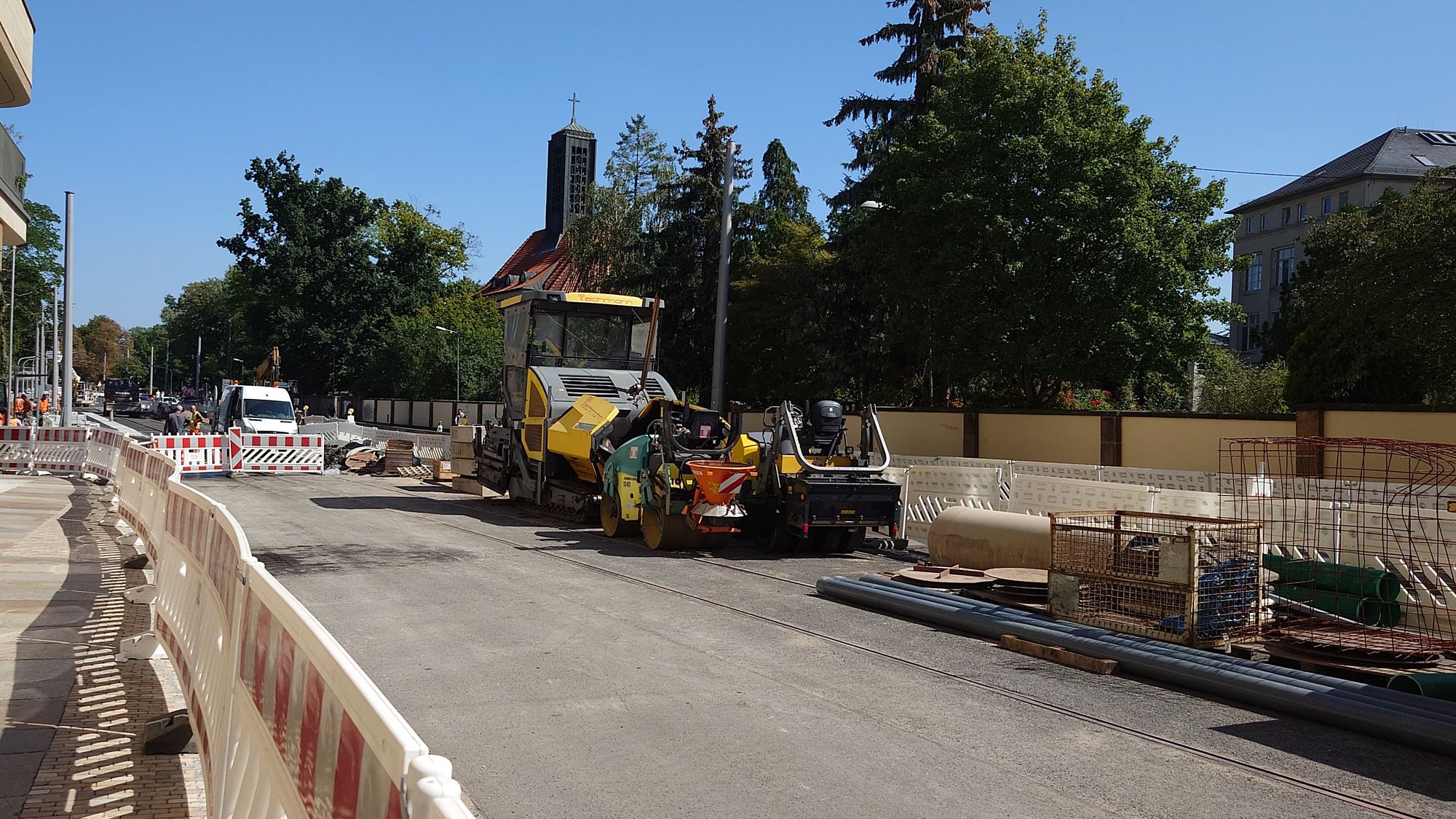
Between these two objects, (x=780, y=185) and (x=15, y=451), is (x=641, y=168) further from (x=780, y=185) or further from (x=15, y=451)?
(x=15, y=451)

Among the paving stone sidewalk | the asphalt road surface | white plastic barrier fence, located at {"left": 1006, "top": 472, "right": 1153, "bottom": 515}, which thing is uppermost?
white plastic barrier fence, located at {"left": 1006, "top": 472, "right": 1153, "bottom": 515}

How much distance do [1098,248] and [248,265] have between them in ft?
176

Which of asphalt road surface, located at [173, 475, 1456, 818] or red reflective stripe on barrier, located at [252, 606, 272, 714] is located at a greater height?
red reflective stripe on barrier, located at [252, 606, 272, 714]

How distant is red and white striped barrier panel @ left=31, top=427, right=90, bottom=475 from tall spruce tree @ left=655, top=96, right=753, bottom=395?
2044 centimetres

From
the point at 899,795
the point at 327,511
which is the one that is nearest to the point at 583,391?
the point at 327,511

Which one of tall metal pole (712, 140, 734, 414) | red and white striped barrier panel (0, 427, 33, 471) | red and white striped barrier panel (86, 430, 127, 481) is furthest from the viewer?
red and white striped barrier panel (0, 427, 33, 471)

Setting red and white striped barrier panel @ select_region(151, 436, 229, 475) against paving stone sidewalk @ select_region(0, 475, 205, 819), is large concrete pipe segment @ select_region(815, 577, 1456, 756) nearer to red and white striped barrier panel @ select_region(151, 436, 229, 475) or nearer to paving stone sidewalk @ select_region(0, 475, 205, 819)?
paving stone sidewalk @ select_region(0, 475, 205, 819)

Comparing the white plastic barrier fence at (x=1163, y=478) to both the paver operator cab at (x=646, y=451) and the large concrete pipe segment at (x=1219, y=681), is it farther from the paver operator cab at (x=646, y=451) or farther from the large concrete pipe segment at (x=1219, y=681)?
the large concrete pipe segment at (x=1219, y=681)

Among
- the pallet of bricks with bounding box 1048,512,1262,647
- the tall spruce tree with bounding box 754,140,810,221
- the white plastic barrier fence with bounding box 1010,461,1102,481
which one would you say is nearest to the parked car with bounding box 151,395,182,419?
the tall spruce tree with bounding box 754,140,810,221

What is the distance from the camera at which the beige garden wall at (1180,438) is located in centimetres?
2314

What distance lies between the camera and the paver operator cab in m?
13.7

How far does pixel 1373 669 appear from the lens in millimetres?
7855

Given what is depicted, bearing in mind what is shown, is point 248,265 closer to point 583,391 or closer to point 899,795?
point 583,391

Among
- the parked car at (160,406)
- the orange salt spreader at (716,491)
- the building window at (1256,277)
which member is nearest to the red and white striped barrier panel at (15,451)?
the orange salt spreader at (716,491)
